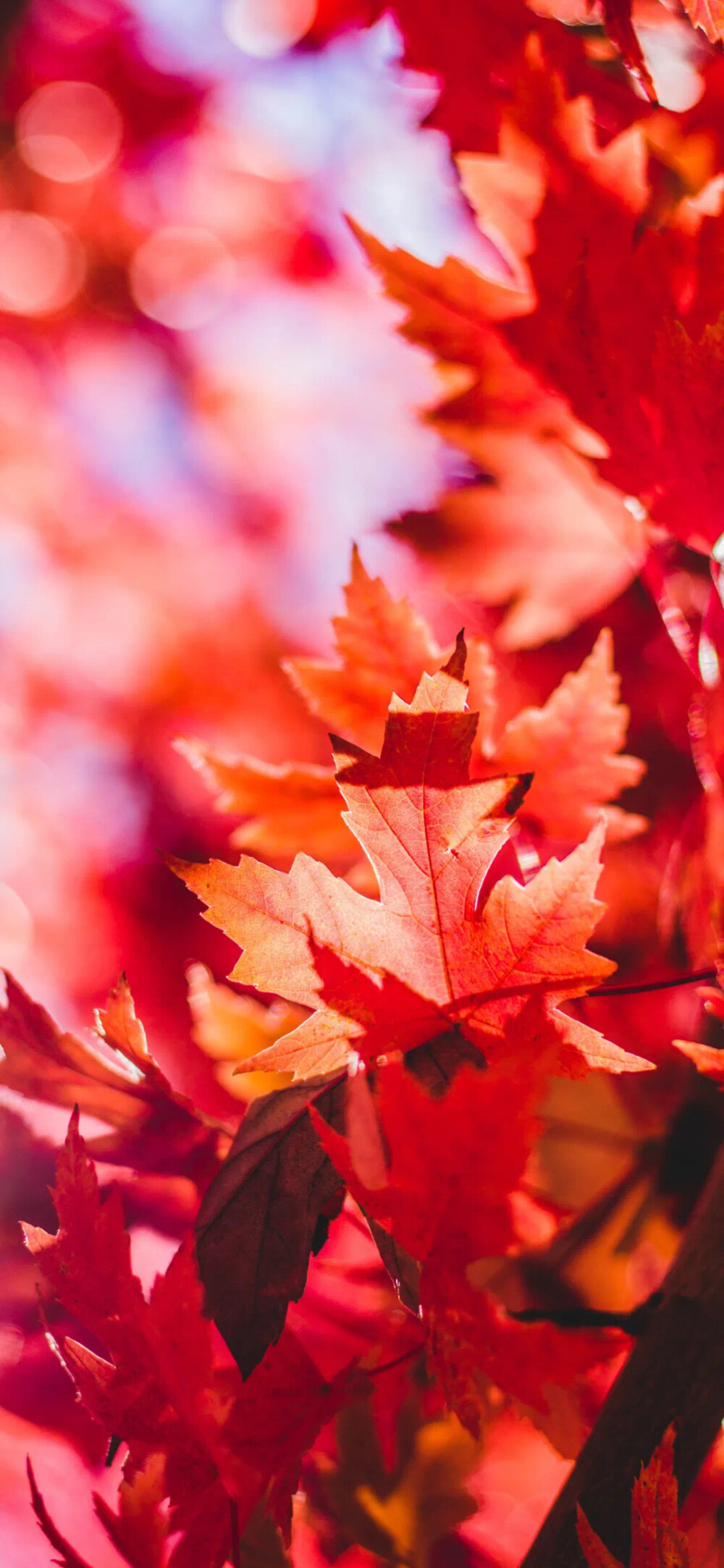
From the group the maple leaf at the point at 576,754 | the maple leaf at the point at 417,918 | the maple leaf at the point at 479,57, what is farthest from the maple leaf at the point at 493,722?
the maple leaf at the point at 479,57

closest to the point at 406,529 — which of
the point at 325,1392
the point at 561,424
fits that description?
the point at 561,424

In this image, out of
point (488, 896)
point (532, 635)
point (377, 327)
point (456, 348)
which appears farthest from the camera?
point (377, 327)

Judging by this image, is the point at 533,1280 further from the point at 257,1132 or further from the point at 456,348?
the point at 456,348

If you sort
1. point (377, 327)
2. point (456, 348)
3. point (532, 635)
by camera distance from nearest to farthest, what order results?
point (456, 348), point (532, 635), point (377, 327)

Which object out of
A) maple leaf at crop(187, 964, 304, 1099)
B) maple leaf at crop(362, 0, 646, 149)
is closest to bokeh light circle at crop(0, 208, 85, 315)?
maple leaf at crop(362, 0, 646, 149)

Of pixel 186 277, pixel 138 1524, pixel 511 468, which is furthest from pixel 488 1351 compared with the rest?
pixel 186 277

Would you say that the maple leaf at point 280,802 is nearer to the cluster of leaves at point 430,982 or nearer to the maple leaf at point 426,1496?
the cluster of leaves at point 430,982
